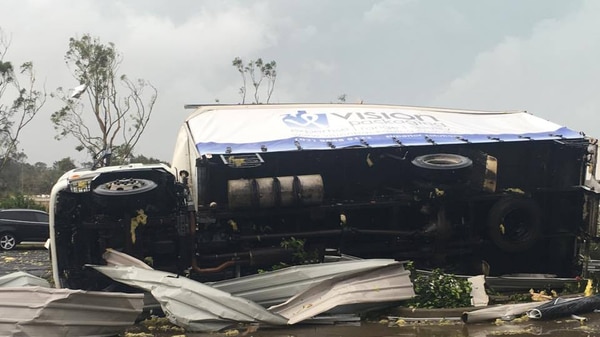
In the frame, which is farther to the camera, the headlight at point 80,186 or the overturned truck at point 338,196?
the overturned truck at point 338,196

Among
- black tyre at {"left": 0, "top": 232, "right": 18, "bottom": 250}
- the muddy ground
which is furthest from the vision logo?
black tyre at {"left": 0, "top": 232, "right": 18, "bottom": 250}

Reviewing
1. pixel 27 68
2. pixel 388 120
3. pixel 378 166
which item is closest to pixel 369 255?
pixel 378 166

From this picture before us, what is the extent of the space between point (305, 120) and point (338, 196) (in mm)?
1365

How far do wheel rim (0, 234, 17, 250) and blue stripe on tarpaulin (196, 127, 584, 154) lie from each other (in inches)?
522

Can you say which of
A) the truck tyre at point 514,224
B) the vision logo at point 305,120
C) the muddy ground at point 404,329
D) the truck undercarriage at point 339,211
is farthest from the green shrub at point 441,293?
the vision logo at point 305,120

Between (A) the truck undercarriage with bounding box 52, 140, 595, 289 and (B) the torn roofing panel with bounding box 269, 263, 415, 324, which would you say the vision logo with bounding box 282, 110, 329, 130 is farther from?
(B) the torn roofing panel with bounding box 269, 263, 415, 324

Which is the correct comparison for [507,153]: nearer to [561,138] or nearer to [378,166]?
[561,138]

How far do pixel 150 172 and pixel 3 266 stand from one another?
748 centimetres

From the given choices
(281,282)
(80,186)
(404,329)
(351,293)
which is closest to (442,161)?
(351,293)

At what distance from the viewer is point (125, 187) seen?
299 inches

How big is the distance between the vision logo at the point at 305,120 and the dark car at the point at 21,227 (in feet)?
40.6

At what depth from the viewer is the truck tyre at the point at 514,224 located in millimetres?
9055

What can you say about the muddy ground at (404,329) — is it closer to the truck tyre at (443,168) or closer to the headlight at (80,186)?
the headlight at (80,186)

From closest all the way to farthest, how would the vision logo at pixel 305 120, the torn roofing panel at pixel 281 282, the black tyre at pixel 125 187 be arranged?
the torn roofing panel at pixel 281 282
the black tyre at pixel 125 187
the vision logo at pixel 305 120
